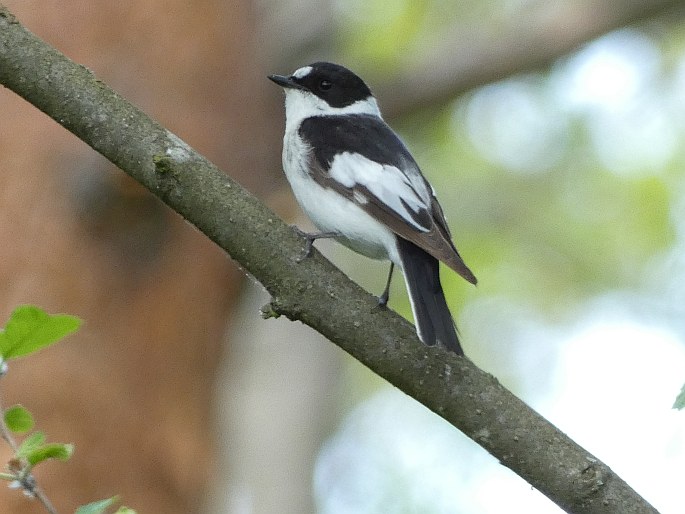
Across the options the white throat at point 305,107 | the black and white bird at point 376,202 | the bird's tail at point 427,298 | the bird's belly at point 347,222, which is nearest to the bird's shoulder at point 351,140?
the black and white bird at point 376,202

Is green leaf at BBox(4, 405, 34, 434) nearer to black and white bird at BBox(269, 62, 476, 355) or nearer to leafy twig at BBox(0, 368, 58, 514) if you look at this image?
leafy twig at BBox(0, 368, 58, 514)

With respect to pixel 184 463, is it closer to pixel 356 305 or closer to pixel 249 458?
pixel 249 458

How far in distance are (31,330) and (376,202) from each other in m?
1.83

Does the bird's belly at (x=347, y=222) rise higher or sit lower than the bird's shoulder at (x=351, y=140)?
lower

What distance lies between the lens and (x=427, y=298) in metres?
3.13

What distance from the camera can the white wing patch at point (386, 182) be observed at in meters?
3.44


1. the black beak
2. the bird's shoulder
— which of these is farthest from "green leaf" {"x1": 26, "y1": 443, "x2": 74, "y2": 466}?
the black beak

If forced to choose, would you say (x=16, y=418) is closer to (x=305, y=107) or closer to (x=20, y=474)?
(x=20, y=474)

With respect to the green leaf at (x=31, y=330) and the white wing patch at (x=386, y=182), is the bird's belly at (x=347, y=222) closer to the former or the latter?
the white wing patch at (x=386, y=182)

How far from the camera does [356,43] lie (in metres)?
9.72

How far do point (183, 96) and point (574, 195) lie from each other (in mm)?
6034

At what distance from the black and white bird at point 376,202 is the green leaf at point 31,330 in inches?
40.2

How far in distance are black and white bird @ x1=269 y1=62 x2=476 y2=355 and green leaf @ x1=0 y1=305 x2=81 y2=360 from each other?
102 centimetres

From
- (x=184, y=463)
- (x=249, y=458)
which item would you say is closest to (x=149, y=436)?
(x=184, y=463)
